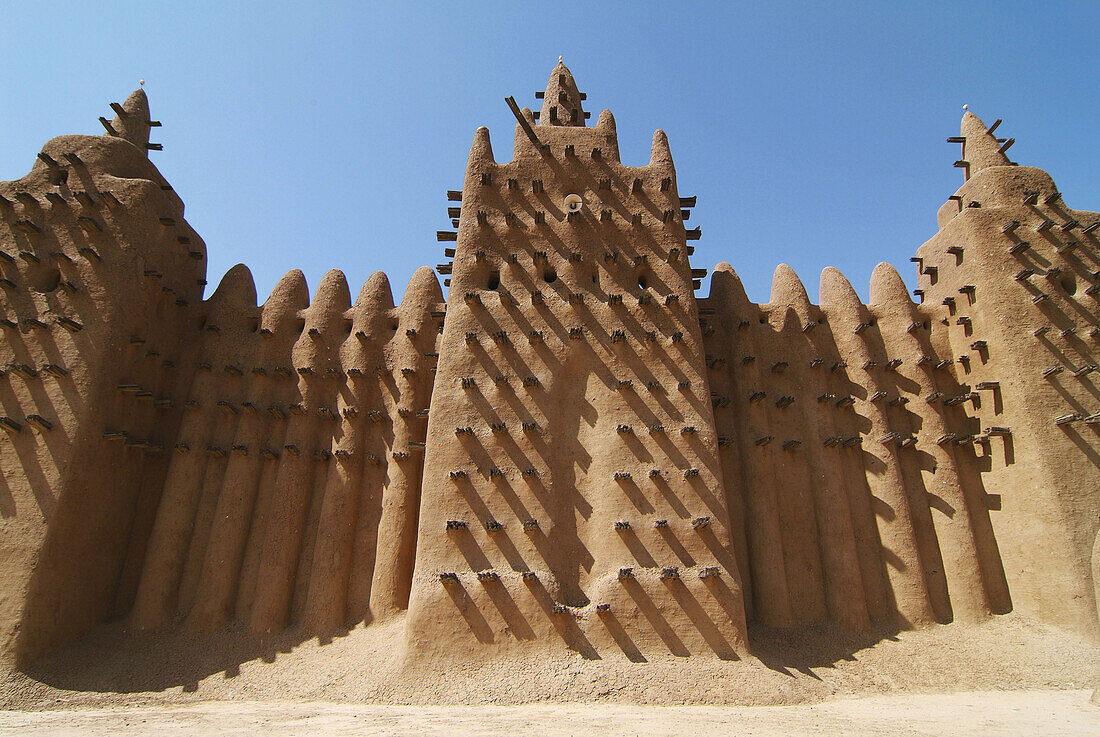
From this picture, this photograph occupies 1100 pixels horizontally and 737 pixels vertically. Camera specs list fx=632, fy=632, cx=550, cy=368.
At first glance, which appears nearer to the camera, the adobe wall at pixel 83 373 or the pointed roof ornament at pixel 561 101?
the adobe wall at pixel 83 373

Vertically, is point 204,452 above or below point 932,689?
above

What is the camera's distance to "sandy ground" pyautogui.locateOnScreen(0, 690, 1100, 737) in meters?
8.34

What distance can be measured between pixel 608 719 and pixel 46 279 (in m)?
14.5

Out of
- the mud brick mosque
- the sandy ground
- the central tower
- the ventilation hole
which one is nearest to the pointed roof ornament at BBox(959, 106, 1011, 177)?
the mud brick mosque

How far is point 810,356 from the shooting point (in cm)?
1473

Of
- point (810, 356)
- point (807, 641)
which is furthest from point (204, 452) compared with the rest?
point (810, 356)

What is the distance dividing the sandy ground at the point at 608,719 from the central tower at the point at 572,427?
138 centimetres

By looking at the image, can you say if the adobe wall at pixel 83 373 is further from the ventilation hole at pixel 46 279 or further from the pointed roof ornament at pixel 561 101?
Result: the pointed roof ornament at pixel 561 101

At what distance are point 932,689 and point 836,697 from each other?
188cm

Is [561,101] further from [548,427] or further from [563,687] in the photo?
[563,687]

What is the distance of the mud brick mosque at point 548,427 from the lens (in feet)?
37.3

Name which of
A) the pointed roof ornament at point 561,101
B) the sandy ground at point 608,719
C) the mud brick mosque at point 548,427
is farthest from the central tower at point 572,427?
the pointed roof ornament at point 561,101

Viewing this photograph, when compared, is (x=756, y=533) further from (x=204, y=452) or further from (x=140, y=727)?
(x=204, y=452)

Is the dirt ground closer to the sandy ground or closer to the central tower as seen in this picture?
the sandy ground
